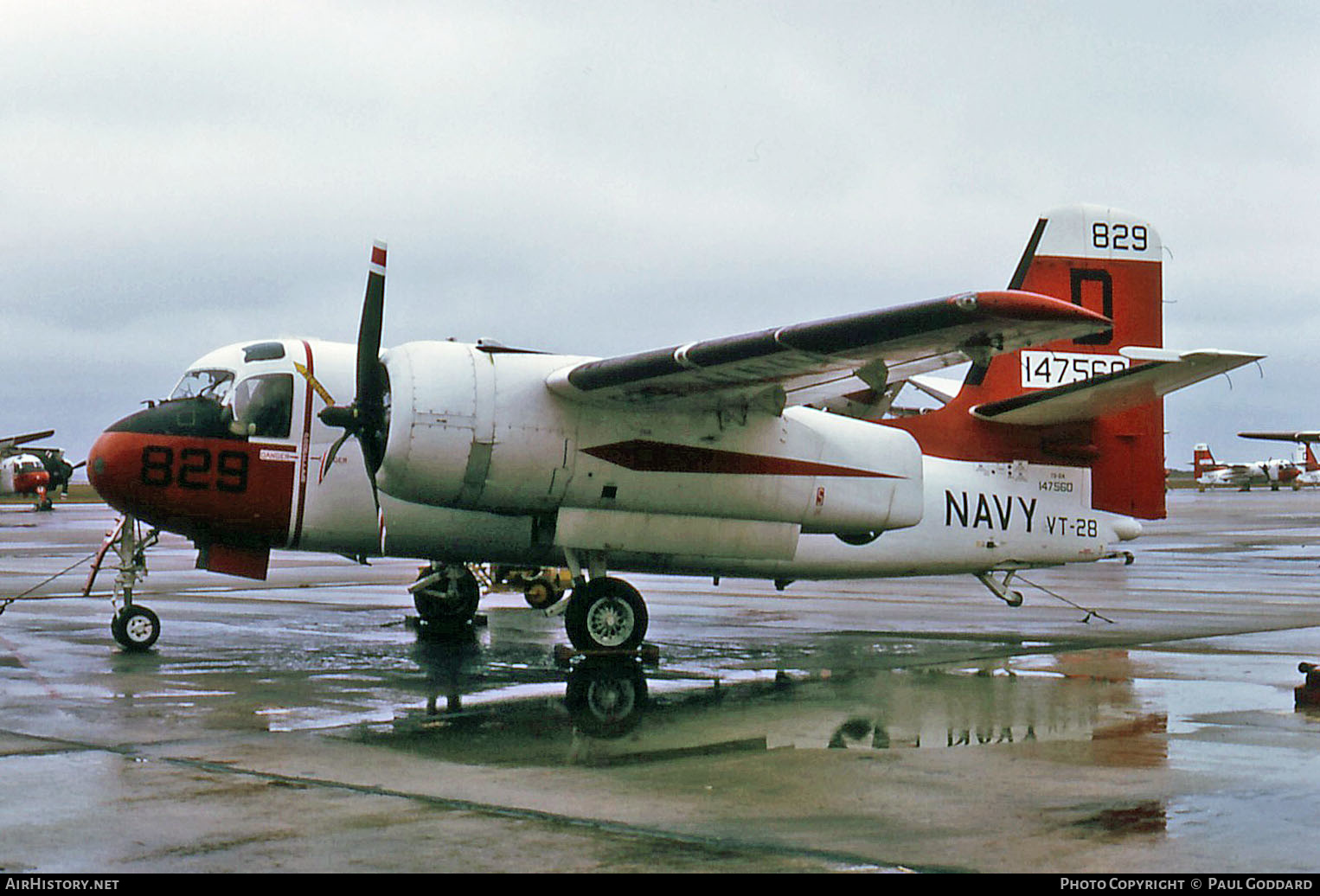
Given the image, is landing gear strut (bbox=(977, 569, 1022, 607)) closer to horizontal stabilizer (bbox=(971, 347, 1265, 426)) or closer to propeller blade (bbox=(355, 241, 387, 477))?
horizontal stabilizer (bbox=(971, 347, 1265, 426))

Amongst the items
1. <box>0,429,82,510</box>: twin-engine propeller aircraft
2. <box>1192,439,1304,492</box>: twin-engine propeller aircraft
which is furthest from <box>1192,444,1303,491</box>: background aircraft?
<box>0,429,82,510</box>: twin-engine propeller aircraft

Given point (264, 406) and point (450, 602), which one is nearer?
point (264, 406)

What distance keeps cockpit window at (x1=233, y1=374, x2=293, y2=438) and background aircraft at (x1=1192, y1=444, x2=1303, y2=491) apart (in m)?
116

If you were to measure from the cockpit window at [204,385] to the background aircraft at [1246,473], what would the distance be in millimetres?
116106

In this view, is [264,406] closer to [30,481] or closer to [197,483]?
[197,483]

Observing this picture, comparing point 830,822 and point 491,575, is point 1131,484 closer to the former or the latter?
point 491,575

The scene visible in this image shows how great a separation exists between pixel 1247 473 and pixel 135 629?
12254 centimetres

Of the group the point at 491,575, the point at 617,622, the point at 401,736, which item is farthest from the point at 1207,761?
the point at 491,575

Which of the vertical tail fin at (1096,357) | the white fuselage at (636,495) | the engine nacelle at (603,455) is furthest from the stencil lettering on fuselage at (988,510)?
the engine nacelle at (603,455)

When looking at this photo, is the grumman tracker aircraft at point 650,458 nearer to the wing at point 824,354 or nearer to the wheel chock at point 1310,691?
the wing at point 824,354

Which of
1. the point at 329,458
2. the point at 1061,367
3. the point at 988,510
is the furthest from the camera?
the point at 1061,367

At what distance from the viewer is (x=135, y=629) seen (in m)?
14.4

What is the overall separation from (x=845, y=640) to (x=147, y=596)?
11.7 m

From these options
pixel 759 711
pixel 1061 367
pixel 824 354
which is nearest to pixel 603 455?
pixel 824 354
